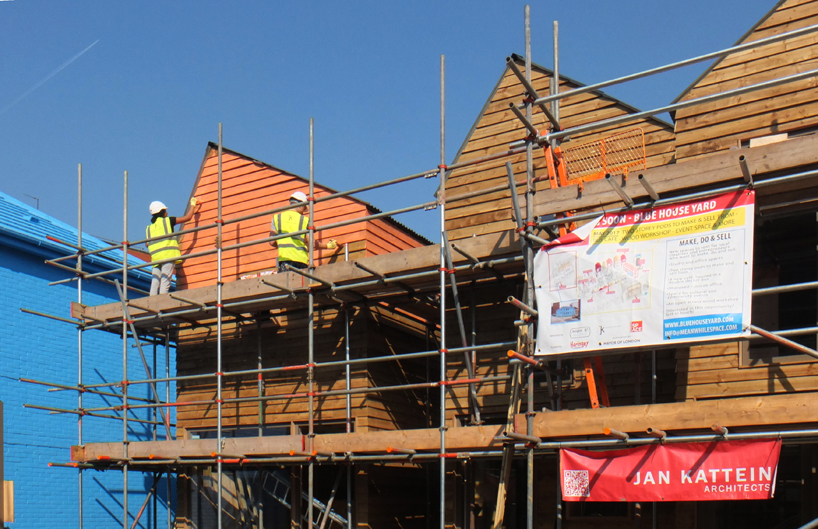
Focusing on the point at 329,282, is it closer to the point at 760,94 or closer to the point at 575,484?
the point at 575,484

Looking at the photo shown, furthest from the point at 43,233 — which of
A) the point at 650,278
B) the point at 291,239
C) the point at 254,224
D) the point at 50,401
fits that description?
the point at 650,278

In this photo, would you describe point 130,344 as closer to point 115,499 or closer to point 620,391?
point 115,499

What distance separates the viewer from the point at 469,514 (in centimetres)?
1227

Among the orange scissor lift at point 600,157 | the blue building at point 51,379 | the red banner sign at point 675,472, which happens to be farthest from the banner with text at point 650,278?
the blue building at point 51,379

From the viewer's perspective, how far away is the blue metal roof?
55.8 ft

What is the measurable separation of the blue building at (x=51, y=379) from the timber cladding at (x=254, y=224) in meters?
2.18

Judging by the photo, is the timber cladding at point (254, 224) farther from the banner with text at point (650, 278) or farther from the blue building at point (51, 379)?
the banner with text at point (650, 278)

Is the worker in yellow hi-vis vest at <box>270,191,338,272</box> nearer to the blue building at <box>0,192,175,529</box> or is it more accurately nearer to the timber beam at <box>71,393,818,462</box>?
the timber beam at <box>71,393,818,462</box>

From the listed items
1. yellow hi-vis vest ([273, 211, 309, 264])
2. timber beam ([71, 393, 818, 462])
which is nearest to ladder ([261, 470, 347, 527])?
timber beam ([71, 393, 818, 462])

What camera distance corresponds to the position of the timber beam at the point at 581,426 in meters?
8.12

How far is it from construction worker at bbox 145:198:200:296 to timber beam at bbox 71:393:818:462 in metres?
3.64

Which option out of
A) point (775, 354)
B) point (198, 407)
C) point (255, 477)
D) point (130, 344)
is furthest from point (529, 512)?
point (130, 344)

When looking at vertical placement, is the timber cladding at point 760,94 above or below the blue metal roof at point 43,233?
above

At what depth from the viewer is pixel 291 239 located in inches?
524
